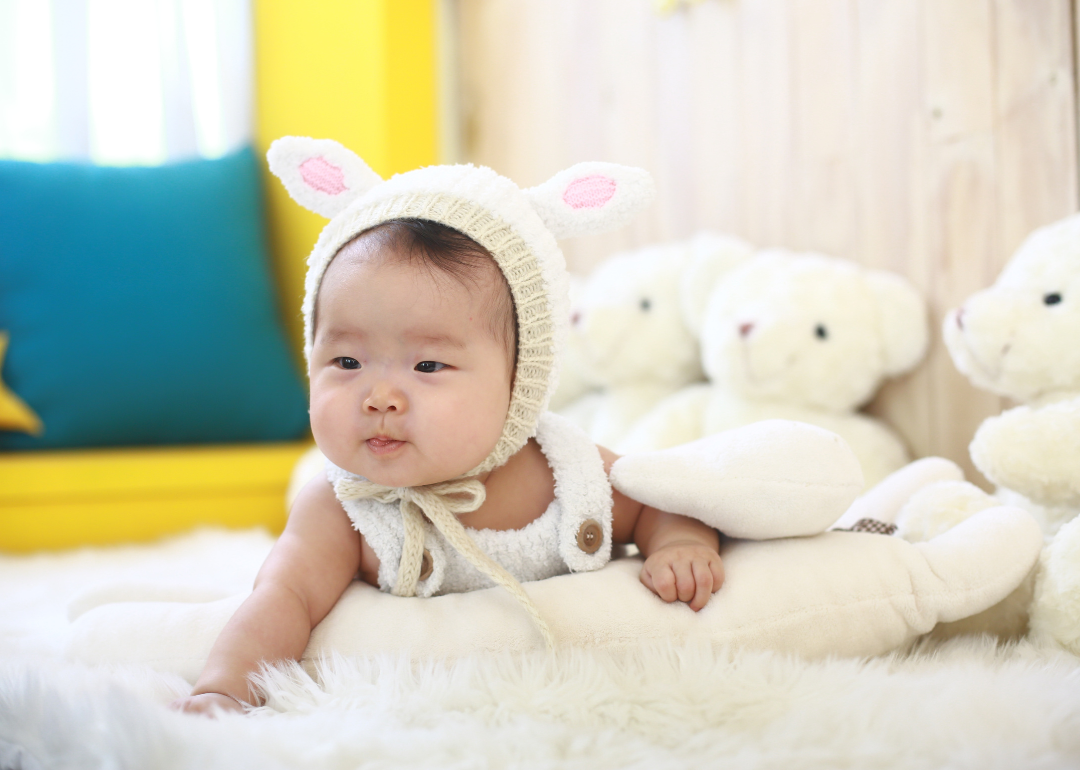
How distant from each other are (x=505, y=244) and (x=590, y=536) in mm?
310

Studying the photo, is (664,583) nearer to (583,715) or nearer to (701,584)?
(701,584)

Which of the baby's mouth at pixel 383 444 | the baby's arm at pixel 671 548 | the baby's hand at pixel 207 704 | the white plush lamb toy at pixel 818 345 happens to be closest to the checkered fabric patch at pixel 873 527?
the baby's arm at pixel 671 548

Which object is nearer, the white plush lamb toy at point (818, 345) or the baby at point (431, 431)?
the baby at point (431, 431)

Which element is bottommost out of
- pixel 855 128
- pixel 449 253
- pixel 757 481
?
pixel 757 481

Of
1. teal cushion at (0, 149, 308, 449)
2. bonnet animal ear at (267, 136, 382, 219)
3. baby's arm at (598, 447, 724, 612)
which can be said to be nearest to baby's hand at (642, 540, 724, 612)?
baby's arm at (598, 447, 724, 612)

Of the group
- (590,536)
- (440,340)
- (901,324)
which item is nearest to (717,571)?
(590,536)

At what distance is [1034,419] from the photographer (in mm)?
918

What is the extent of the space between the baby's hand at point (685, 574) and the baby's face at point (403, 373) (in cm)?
20

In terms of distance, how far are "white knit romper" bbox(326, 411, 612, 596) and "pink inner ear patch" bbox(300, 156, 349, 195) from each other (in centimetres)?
30

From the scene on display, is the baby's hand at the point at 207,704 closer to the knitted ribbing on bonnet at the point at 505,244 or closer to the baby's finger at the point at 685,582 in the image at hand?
the knitted ribbing on bonnet at the point at 505,244

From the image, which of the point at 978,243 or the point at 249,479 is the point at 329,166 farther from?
the point at 249,479

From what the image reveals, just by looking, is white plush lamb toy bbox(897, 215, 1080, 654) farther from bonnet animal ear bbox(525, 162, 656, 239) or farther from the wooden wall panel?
bonnet animal ear bbox(525, 162, 656, 239)

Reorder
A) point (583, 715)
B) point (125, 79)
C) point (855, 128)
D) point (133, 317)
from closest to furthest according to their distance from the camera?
point (583, 715) < point (855, 128) < point (133, 317) < point (125, 79)

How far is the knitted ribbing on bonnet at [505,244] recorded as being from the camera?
32.2 inches
